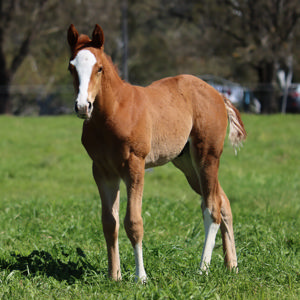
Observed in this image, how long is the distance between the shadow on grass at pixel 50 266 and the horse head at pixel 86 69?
160 centimetres

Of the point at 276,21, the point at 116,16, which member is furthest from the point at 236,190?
the point at 116,16

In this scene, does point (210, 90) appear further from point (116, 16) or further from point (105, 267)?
point (116, 16)

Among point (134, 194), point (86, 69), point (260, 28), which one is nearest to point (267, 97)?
point (260, 28)

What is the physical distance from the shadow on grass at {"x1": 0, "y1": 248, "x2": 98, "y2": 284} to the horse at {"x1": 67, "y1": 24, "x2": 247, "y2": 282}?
385 mm

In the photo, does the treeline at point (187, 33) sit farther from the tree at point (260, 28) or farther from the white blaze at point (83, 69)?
the white blaze at point (83, 69)

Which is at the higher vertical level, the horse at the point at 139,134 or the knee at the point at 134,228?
the horse at the point at 139,134

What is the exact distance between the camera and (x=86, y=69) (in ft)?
11.3

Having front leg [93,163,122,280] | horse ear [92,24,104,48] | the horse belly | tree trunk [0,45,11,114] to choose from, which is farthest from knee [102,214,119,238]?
tree trunk [0,45,11,114]

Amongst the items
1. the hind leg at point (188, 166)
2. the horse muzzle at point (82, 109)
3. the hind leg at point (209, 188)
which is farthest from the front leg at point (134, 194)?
the hind leg at point (188, 166)

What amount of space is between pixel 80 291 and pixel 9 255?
1.21 meters

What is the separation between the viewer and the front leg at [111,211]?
401 cm

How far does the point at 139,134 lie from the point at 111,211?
2.28 feet

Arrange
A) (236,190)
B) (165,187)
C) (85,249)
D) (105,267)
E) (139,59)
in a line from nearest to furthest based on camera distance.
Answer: (105,267)
(85,249)
(236,190)
(165,187)
(139,59)

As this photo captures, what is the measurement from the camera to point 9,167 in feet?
38.6
